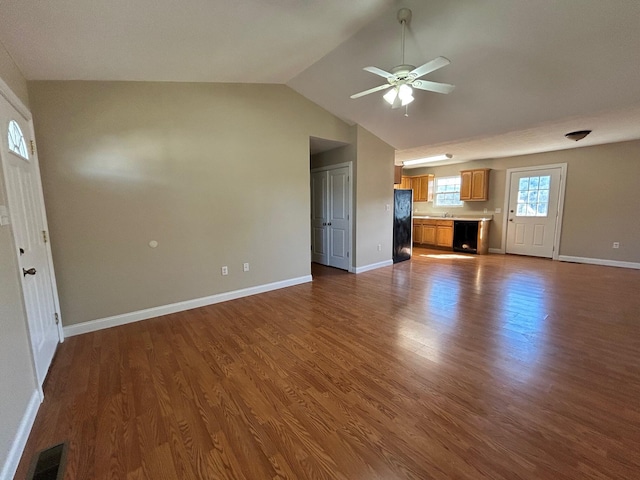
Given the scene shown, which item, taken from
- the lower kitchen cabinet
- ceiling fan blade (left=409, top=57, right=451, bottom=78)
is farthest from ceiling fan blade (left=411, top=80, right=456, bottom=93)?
the lower kitchen cabinet

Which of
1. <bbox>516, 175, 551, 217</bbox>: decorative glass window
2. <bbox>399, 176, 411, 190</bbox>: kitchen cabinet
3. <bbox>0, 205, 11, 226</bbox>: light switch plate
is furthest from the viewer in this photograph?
<bbox>399, 176, 411, 190</bbox>: kitchen cabinet

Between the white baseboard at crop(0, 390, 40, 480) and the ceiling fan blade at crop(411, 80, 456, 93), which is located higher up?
the ceiling fan blade at crop(411, 80, 456, 93)

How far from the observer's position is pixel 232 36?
8.35ft

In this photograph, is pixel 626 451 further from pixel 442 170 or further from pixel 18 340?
pixel 442 170

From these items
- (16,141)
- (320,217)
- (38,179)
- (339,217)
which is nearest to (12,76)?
(16,141)

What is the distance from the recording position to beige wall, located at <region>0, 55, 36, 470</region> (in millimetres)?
1423

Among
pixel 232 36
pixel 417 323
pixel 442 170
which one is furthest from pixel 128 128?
pixel 442 170

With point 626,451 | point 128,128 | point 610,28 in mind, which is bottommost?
point 626,451

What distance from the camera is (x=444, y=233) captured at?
7.58m

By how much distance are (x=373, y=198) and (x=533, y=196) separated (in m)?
4.18

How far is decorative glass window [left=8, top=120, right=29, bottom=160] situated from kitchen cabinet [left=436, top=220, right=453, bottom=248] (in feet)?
25.7

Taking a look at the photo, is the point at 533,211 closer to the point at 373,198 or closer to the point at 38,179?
the point at 373,198

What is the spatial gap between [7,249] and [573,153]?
8.65 meters

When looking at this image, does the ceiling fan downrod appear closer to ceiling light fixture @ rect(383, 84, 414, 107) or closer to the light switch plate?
ceiling light fixture @ rect(383, 84, 414, 107)
